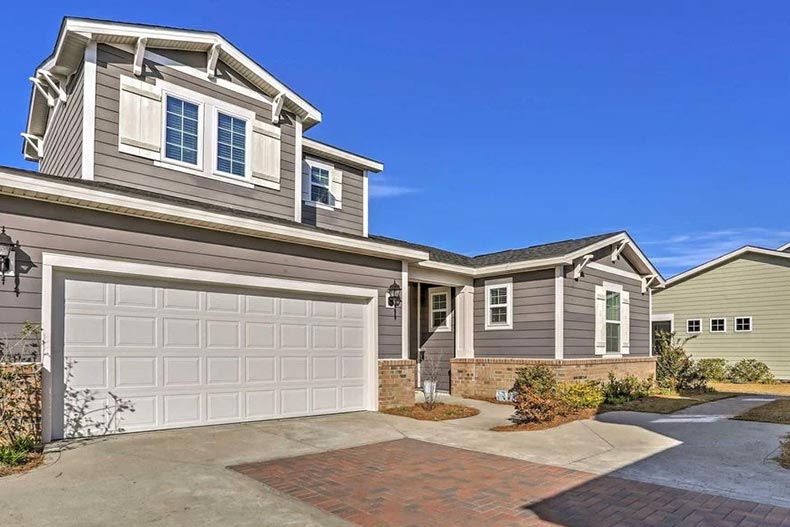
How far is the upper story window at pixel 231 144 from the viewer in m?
10.2

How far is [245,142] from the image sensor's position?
1059 cm

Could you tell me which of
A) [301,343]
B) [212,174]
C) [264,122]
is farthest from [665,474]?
[264,122]

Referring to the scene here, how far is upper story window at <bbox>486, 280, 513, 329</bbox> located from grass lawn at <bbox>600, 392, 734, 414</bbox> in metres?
3.27

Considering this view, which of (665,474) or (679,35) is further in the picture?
(679,35)

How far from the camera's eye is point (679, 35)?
1345cm

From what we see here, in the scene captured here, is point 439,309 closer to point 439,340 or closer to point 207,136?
point 439,340

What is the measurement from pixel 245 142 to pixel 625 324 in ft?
38.6

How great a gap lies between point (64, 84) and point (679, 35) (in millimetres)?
14213

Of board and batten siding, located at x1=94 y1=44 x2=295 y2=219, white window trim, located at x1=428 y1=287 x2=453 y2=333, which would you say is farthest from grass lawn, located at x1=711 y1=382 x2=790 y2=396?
board and batten siding, located at x1=94 y1=44 x2=295 y2=219

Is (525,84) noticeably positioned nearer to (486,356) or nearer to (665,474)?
(486,356)

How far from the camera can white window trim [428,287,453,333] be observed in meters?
14.9

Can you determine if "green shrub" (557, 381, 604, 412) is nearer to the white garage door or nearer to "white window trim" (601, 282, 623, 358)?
"white window trim" (601, 282, 623, 358)

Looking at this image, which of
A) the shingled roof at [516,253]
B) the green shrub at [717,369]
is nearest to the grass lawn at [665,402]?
the shingled roof at [516,253]

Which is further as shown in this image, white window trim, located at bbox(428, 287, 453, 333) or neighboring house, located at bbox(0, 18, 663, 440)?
white window trim, located at bbox(428, 287, 453, 333)
